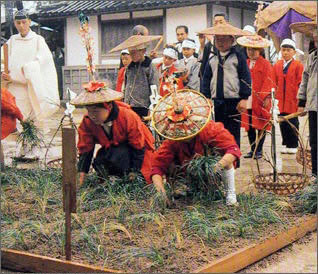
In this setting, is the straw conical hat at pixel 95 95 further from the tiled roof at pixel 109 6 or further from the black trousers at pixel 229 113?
the tiled roof at pixel 109 6

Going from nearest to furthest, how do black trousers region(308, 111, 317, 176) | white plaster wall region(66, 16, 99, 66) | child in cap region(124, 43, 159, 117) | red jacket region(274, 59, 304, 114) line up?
black trousers region(308, 111, 317, 176)
child in cap region(124, 43, 159, 117)
red jacket region(274, 59, 304, 114)
white plaster wall region(66, 16, 99, 66)

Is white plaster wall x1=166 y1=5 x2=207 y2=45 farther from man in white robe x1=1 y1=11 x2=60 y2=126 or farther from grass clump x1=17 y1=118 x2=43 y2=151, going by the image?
grass clump x1=17 y1=118 x2=43 y2=151

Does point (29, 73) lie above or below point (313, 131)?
above

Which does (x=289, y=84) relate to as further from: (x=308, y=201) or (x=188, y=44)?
(x=308, y=201)

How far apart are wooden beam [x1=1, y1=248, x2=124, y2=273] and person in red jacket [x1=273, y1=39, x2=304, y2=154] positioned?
5.29 m

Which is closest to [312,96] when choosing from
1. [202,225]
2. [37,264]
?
[202,225]

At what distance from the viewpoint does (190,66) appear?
7898 millimetres

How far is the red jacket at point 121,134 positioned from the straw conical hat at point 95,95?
288 millimetres

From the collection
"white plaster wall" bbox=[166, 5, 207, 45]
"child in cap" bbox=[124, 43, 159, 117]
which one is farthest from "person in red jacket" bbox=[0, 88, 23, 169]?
"white plaster wall" bbox=[166, 5, 207, 45]

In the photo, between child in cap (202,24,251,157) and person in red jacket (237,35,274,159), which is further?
person in red jacket (237,35,274,159)

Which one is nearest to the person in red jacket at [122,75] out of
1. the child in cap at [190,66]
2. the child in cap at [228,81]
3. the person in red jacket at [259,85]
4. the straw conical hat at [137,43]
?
the straw conical hat at [137,43]

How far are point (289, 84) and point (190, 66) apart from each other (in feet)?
5.30

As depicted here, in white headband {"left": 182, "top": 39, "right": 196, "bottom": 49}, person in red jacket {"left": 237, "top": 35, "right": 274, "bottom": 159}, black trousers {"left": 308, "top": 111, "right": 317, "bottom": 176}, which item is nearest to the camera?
black trousers {"left": 308, "top": 111, "right": 317, "bottom": 176}

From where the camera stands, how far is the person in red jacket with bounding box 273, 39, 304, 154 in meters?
8.50
